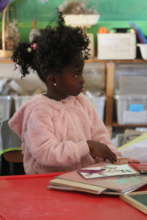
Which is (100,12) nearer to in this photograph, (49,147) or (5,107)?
(5,107)

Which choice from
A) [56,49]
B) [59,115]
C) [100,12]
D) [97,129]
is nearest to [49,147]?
[59,115]

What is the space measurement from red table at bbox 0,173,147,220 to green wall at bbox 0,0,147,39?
8.04 feet

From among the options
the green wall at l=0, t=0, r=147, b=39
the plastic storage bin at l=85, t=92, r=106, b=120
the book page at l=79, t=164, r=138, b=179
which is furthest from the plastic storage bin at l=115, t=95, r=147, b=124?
the book page at l=79, t=164, r=138, b=179

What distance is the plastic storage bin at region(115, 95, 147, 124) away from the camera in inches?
129

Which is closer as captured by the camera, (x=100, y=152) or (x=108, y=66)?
(x=100, y=152)

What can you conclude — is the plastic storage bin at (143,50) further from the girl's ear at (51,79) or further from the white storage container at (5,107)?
the girl's ear at (51,79)

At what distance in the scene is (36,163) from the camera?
1529mm

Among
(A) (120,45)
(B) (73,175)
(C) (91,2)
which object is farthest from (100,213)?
(C) (91,2)

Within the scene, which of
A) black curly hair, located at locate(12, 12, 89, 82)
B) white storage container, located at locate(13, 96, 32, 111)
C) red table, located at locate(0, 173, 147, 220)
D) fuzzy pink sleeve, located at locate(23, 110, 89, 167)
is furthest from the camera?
white storage container, located at locate(13, 96, 32, 111)

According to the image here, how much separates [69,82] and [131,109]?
1.76 metres

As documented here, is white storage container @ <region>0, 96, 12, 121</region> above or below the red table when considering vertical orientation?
below

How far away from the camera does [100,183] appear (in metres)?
1.15

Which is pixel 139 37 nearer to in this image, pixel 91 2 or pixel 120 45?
pixel 120 45

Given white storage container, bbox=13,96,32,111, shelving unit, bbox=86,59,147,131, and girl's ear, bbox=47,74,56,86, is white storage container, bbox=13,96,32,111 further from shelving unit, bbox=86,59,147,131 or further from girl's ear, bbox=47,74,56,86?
girl's ear, bbox=47,74,56,86
